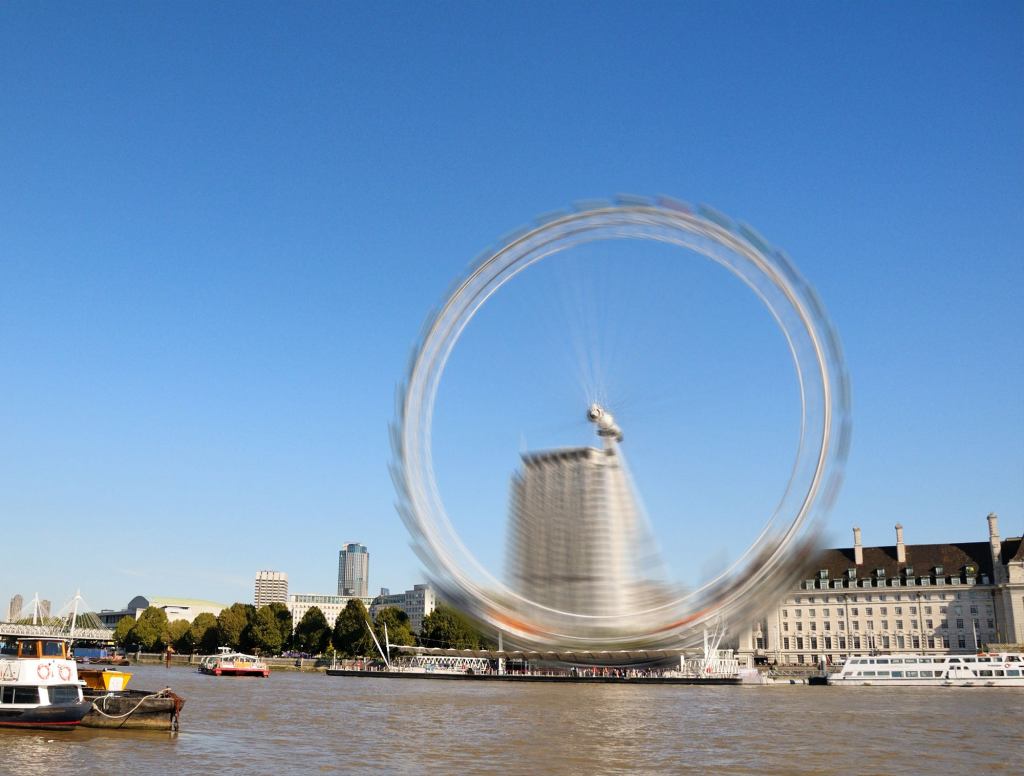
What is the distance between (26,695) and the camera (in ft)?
110

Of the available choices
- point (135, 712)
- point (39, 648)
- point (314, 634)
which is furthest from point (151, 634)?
point (39, 648)

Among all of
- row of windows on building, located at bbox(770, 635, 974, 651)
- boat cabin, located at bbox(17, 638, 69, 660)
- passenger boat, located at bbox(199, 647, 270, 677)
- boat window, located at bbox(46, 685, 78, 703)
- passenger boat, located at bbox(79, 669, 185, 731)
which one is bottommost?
passenger boat, located at bbox(199, 647, 270, 677)

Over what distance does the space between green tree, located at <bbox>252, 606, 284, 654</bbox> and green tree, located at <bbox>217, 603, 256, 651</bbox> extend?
4.08ft

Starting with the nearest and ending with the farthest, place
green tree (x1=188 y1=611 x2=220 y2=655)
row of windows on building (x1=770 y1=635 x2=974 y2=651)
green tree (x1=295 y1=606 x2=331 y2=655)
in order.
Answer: row of windows on building (x1=770 y1=635 x2=974 y2=651) → green tree (x1=295 y1=606 x2=331 y2=655) → green tree (x1=188 y1=611 x2=220 y2=655)

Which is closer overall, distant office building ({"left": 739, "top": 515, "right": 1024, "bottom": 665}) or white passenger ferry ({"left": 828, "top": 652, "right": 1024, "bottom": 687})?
white passenger ferry ({"left": 828, "top": 652, "right": 1024, "bottom": 687})

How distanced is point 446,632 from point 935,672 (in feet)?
191

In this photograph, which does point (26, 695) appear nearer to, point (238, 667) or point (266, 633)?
point (238, 667)

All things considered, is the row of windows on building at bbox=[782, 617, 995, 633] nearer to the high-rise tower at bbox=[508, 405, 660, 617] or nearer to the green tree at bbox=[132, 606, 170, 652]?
the high-rise tower at bbox=[508, 405, 660, 617]

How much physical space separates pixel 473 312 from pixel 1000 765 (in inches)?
1694

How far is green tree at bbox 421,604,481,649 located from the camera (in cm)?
12150

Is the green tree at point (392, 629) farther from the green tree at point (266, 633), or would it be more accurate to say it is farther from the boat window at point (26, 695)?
the boat window at point (26, 695)

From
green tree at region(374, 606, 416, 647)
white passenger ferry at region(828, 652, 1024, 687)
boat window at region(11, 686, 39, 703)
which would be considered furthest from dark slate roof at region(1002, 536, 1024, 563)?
boat window at region(11, 686, 39, 703)

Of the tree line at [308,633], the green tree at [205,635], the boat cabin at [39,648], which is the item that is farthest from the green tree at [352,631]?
the boat cabin at [39,648]

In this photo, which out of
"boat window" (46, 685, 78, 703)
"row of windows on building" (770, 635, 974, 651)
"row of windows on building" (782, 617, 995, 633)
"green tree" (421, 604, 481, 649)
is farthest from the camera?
"row of windows on building" (770, 635, 974, 651)
